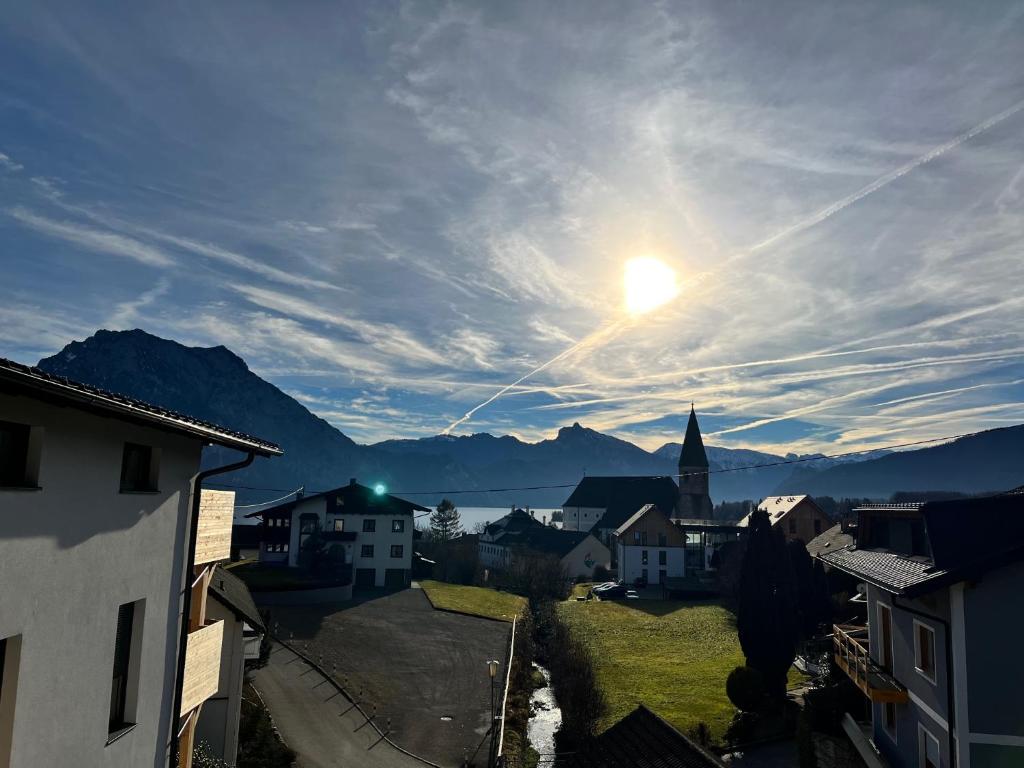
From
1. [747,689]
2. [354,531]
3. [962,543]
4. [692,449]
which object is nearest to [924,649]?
[962,543]

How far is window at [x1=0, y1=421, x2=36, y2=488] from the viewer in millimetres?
7012

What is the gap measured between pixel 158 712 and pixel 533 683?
2949 cm

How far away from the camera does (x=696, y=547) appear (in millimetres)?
78438

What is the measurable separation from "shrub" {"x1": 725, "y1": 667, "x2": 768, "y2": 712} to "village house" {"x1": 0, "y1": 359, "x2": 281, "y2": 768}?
947 inches

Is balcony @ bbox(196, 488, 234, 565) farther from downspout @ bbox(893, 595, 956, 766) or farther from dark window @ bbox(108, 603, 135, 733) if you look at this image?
downspout @ bbox(893, 595, 956, 766)

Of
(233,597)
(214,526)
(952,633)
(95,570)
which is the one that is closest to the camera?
(95,570)

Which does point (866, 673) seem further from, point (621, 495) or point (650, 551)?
point (621, 495)

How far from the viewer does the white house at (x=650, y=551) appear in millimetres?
74688

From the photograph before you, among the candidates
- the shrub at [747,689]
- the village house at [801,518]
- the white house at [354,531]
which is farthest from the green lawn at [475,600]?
the village house at [801,518]

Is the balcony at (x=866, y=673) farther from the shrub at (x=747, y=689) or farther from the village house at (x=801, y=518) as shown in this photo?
the village house at (x=801, y=518)

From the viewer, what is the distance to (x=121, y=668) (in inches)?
373

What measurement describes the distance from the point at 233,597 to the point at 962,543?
19657mm

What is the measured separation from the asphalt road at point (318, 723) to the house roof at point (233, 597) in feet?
19.3

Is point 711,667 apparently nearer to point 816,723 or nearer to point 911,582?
point 816,723
